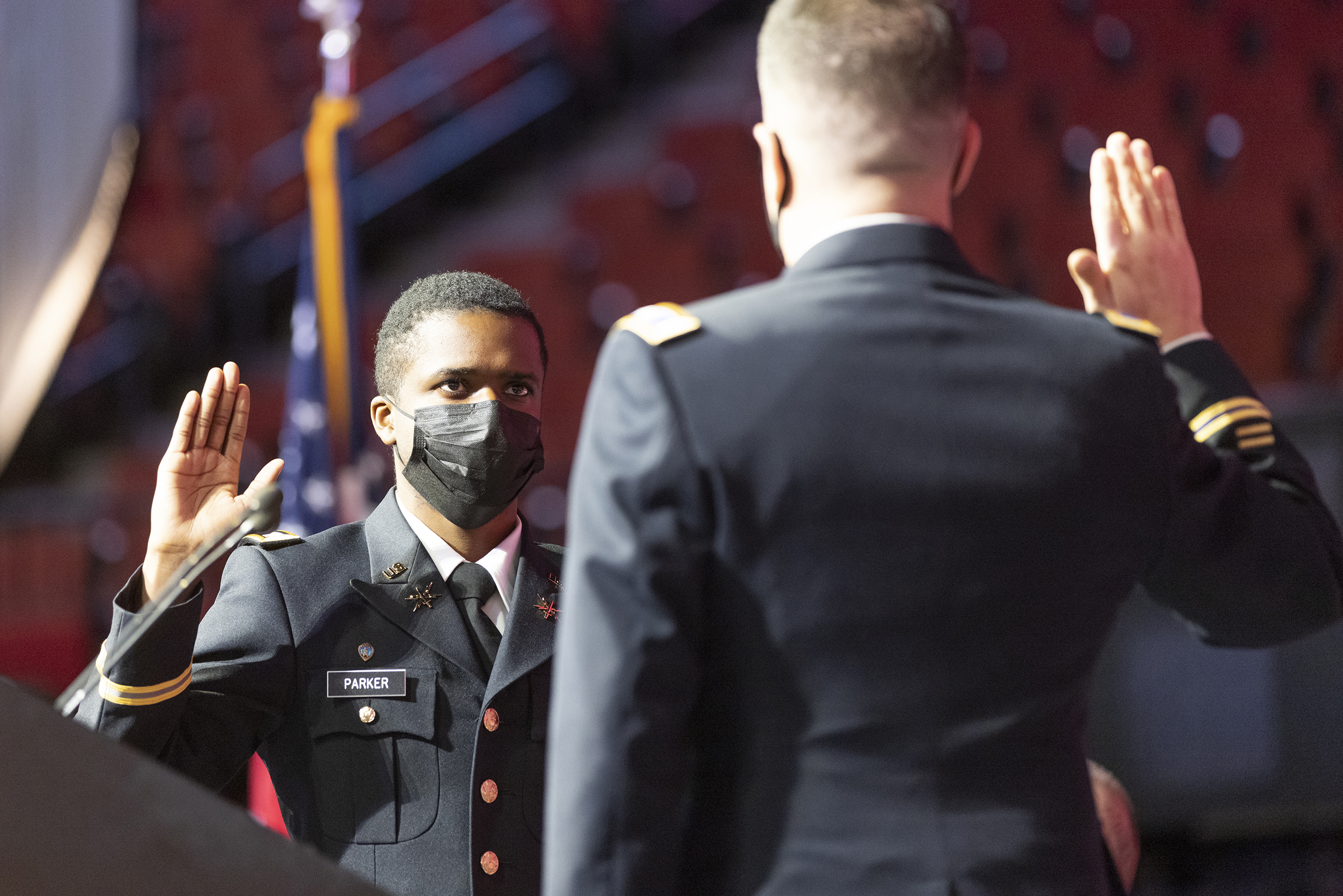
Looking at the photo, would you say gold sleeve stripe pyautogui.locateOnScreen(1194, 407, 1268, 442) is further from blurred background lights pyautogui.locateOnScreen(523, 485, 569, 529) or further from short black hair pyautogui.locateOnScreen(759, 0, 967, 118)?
blurred background lights pyautogui.locateOnScreen(523, 485, 569, 529)

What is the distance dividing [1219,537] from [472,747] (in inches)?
31.0

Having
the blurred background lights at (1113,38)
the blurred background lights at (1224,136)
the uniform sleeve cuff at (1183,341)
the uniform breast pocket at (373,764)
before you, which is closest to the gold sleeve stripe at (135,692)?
the uniform breast pocket at (373,764)

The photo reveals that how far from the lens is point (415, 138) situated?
6.96 metres

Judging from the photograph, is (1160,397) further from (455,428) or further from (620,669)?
(455,428)

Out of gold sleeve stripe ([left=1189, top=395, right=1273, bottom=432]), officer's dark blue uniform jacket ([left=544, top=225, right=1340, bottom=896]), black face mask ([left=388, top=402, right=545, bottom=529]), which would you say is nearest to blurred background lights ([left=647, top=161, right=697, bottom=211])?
black face mask ([left=388, top=402, right=545, bottom=529])

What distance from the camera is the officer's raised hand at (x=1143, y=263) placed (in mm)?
1131

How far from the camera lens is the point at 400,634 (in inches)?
58.7

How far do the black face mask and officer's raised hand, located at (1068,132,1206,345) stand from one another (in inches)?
25.6

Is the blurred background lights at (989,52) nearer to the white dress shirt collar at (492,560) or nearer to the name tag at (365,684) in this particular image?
the white dress shirt collar at (492,560)

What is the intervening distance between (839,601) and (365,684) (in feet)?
2.26

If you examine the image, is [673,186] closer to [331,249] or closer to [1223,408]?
[331,249]

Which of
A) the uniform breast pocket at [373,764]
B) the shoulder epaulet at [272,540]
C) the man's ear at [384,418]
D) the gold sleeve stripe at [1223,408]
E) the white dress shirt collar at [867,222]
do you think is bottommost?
the uniform breast pocket at [373,764]

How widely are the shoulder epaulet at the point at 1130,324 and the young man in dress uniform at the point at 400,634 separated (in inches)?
27.2

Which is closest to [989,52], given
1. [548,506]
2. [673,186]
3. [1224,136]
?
[1224,136]
